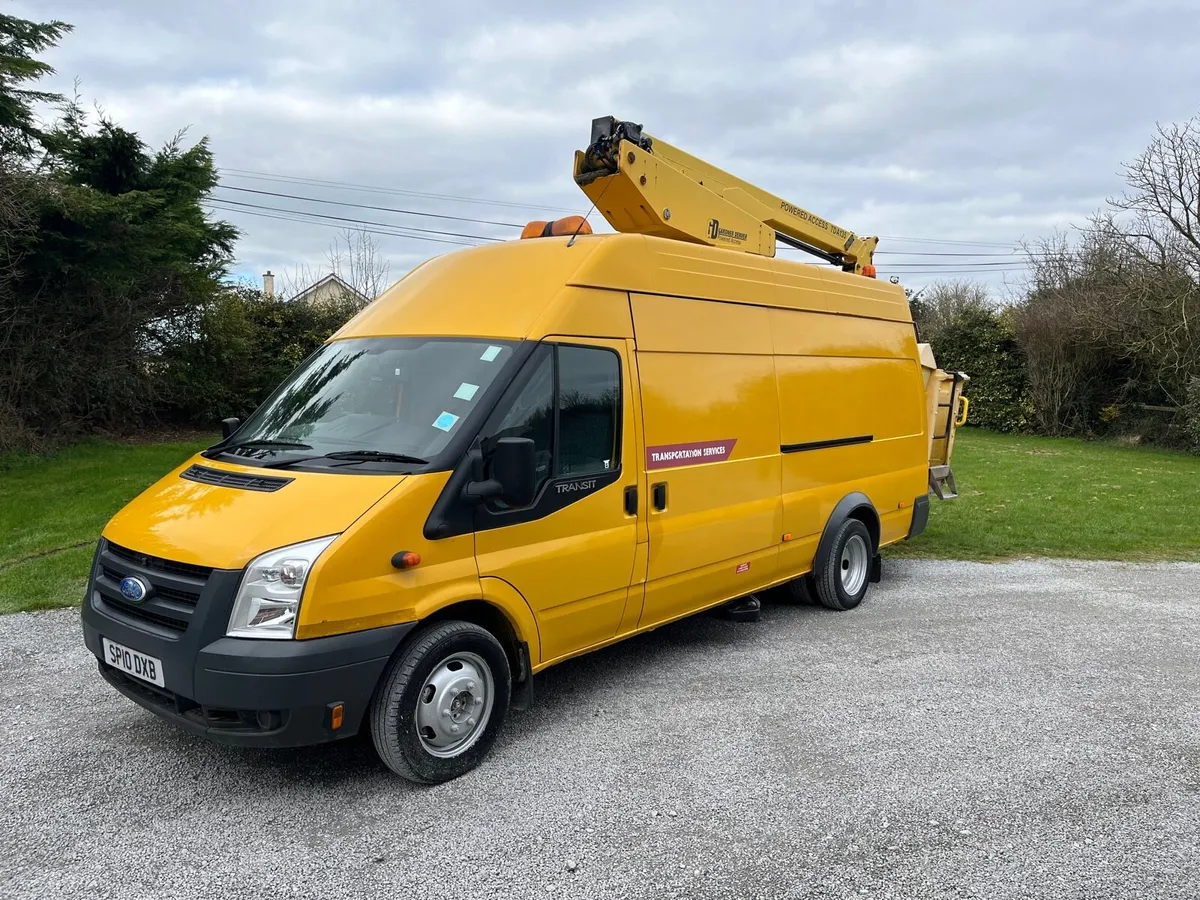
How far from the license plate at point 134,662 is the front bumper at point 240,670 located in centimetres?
4

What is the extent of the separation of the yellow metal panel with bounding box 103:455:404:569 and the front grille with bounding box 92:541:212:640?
0.17ft

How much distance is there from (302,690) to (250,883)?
27.0 inches

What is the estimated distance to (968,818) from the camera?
3.52 metres

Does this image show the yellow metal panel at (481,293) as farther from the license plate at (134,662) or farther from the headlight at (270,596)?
the license plate at (134,662)

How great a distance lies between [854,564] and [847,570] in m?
0.12

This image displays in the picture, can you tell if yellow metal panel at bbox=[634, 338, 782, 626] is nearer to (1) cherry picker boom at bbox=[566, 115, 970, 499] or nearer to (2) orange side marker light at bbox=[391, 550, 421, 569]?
(1) cherry picker boom at bbox=[566, 115, 970, 499]

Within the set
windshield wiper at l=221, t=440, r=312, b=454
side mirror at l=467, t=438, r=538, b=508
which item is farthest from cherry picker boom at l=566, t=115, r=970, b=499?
windshield wiper at l=221, t=440, r=312, b=454

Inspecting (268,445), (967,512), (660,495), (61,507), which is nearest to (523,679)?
(660,495)

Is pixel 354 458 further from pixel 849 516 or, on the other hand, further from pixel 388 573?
pixel 849 516

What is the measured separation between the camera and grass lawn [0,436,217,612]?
6.86m

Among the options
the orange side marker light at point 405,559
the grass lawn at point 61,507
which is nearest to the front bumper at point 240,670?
the orange side marker light at point 405,559

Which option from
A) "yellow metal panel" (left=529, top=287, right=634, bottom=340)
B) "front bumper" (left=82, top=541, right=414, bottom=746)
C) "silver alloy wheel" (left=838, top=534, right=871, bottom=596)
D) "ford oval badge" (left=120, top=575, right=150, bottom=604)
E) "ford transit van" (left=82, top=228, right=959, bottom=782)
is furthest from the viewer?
"silver alloy wheel" (left=838, top=534, right=871, bottom=596)

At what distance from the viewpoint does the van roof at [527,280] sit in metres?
4.38

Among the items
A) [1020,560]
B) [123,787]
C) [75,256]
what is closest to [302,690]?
[123,787]
